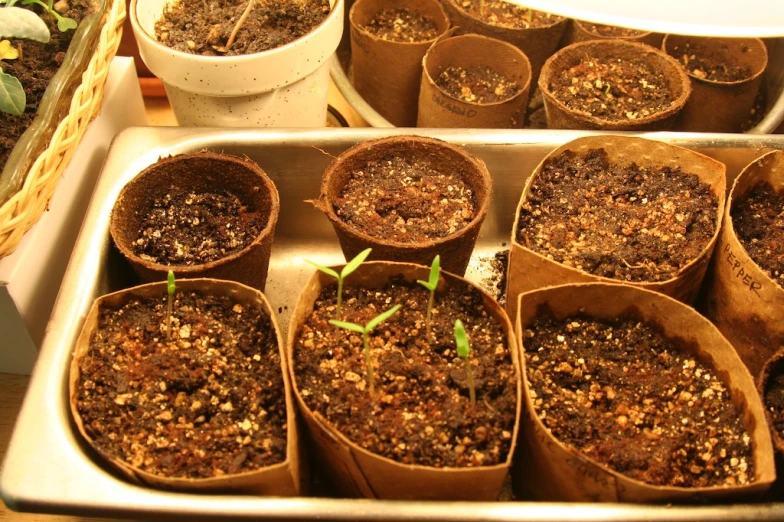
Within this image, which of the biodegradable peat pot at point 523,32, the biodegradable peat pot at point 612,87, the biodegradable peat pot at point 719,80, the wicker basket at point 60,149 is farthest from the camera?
the biodegradable peat pot at point 523,32

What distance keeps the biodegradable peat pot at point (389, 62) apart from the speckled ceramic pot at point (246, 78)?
0.23 m

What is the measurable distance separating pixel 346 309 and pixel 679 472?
499 millimetres

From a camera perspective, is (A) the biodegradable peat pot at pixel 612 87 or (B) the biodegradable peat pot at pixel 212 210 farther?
(A) the biodegradable peat pot at pixel 612 87

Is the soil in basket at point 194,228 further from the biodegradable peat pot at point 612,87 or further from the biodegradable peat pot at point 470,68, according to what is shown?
the biodegradable peat pot at point 612,87

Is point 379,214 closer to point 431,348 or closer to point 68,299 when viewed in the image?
point 431,348

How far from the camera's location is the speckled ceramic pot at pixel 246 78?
3.82ft

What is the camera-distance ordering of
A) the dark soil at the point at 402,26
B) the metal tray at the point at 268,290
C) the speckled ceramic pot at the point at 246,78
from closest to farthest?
the metal tray at the point at 268,290
the speckled ceramic pot at the point at 246,78
the dark soil at the point at 402,26

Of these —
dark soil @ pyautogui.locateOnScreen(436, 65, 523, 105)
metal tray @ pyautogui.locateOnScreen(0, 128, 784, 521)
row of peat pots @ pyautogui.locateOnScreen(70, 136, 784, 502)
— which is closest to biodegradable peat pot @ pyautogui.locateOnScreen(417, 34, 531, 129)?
dark soil @ pyautogui.locateOnScreen(436, 65, 523, 105)

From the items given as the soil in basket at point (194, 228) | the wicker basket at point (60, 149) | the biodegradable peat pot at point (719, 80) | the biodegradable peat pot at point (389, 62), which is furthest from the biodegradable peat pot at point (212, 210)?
the biodegradable peat pot at point (719, 80)

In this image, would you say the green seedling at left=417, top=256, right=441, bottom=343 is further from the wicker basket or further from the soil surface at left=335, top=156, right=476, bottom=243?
the wicker basket

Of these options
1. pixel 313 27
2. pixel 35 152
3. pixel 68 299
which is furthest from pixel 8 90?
pixel 313 27

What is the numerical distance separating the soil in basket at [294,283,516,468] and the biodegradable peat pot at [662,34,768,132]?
2.70 ft

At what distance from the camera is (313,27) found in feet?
4.22

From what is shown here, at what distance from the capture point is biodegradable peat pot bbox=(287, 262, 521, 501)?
82 centimetres
